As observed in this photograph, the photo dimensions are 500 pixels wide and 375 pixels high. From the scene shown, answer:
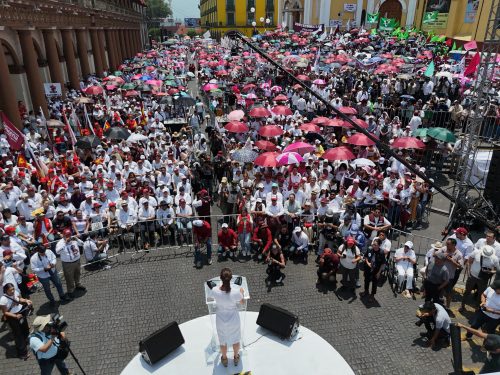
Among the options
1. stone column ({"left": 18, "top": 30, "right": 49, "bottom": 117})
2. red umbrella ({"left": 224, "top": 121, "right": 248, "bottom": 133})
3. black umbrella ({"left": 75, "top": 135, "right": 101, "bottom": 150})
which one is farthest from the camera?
stone column ({"left": 18, "top": 30, "right": 49, "bottom": 117})

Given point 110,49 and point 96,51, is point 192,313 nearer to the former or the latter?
point 96,51

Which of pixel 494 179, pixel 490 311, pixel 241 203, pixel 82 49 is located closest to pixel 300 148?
pixel 241 203

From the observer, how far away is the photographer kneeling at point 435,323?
704 centimetres

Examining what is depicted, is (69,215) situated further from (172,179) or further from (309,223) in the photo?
(309,223)

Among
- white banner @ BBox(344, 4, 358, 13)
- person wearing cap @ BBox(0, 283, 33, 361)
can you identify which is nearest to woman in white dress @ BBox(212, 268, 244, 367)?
person wearing cap @ BBox(0, 283, 33, 361)

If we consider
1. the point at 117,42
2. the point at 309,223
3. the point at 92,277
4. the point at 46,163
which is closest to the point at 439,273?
the point at 309,223

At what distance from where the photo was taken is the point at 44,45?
24.1 metres

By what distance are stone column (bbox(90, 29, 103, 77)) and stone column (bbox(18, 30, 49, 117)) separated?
1634 cm

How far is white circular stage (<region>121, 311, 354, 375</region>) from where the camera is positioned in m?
6.20

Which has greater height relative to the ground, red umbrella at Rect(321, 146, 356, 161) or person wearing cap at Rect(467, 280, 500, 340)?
red umbrella at Rect(321, 146, 356, 161)

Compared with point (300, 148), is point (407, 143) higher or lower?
higher

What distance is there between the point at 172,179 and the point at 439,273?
318 inches

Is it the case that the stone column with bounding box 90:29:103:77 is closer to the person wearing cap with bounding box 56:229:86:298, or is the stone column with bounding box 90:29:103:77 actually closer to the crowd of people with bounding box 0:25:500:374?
the crowd of people with bounding box 0:25:500:374

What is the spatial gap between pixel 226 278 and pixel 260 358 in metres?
1.93
